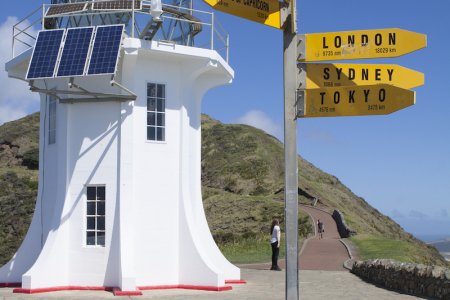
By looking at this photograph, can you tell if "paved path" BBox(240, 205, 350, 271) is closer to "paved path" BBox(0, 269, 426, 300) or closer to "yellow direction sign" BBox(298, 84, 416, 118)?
"paved path" BBox(0, 269, 426, 300)

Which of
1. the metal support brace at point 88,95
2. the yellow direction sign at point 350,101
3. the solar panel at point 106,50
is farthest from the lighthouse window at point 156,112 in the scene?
the yellow direction sign at point 350,101

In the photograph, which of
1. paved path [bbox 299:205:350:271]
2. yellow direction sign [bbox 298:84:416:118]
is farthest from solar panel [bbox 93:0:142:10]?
paved path [bbox 299:205:350:271]

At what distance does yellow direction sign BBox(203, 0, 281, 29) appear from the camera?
24.3 feet

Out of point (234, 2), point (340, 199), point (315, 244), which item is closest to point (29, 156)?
point (340, 199)

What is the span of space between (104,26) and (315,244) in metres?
A: 19.8

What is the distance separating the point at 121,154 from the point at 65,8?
371 centimetres

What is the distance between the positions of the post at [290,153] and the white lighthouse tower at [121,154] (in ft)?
24.6

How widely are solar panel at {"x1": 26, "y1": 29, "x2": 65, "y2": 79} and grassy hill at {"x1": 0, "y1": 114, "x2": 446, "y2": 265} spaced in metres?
13.2

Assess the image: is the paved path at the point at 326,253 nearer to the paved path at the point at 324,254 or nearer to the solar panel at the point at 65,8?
the paved path at the point at 324,254

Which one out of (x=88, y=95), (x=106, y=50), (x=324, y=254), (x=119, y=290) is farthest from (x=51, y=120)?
(x=324, y=254)

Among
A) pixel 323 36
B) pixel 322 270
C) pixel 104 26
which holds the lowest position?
pixel 322 270

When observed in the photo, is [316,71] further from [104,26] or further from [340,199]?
[340,199]

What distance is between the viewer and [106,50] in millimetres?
14148

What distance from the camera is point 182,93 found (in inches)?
628
